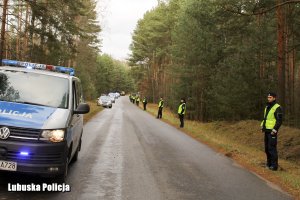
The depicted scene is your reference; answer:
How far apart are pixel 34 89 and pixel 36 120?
1471 mm

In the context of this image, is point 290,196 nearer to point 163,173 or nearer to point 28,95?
point 163,173

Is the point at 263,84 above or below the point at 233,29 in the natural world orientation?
below

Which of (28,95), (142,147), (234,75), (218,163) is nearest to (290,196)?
(218,163)

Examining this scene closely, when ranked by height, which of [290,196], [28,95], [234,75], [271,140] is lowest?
[290,196]

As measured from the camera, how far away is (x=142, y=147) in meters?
14.2

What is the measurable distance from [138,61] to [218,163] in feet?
278

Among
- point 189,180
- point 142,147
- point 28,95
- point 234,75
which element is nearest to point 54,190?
point 28,95

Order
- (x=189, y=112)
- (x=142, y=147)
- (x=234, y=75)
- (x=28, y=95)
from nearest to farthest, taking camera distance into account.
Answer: (x=28, y=95), (x=142, y=147), (x=234, y=75), (x=189, y=112)

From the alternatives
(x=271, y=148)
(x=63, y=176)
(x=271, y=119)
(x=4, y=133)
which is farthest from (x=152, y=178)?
(x=271, y=119)

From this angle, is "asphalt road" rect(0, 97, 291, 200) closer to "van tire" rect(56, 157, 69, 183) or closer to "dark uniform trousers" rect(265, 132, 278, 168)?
"van tire" rect(56, 157, 69, 183)

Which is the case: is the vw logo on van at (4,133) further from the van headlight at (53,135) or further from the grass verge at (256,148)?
the grass verge at (256,148)

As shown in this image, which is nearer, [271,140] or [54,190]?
[54,190]

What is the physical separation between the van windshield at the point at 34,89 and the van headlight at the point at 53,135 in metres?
1.04

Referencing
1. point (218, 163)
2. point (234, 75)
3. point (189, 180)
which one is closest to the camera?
point (189, 180)
